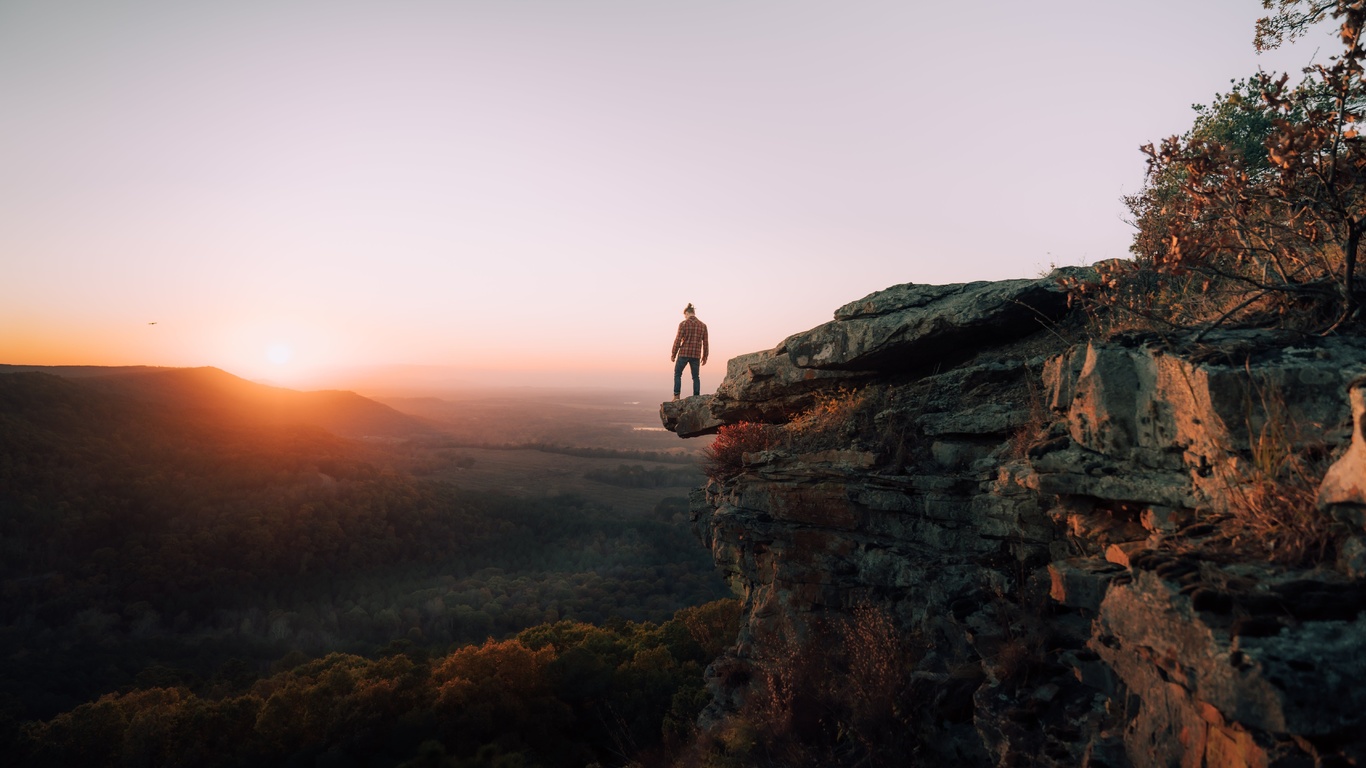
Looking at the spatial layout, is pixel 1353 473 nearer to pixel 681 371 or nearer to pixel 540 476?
pixel 681 371

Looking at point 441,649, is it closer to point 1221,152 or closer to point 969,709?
point 969,709

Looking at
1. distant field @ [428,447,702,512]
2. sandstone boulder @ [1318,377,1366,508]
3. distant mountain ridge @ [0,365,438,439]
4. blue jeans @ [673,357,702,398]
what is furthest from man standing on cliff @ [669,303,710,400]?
distant mountain ridge @ [0,365,438,439]

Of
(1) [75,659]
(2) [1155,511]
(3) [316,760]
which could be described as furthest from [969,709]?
(1) [75,659]

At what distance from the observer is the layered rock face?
133 inches

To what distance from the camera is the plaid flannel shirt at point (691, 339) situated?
17.0 meters

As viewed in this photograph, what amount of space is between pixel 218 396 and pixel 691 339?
113936 millimetres

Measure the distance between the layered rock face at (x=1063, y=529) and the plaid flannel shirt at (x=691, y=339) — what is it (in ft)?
14.2

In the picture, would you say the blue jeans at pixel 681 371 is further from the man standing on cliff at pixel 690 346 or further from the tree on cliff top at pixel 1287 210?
the tree on cliff top at pixel 1287 210

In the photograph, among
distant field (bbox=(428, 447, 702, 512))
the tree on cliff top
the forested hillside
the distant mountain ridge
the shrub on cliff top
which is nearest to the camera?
the tree on cliff top

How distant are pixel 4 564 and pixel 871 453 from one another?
76041 mm

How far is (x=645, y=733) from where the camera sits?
18.2 metres

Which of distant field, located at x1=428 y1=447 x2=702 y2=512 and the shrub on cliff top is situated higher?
the shrub on cliff top

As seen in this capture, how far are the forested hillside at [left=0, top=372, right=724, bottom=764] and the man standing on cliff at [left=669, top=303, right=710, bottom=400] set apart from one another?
66.8 ft

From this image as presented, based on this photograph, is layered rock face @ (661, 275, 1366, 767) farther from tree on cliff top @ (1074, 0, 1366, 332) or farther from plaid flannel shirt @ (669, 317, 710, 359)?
plaid flannel shirt @ (669, 317, 710, 359)
